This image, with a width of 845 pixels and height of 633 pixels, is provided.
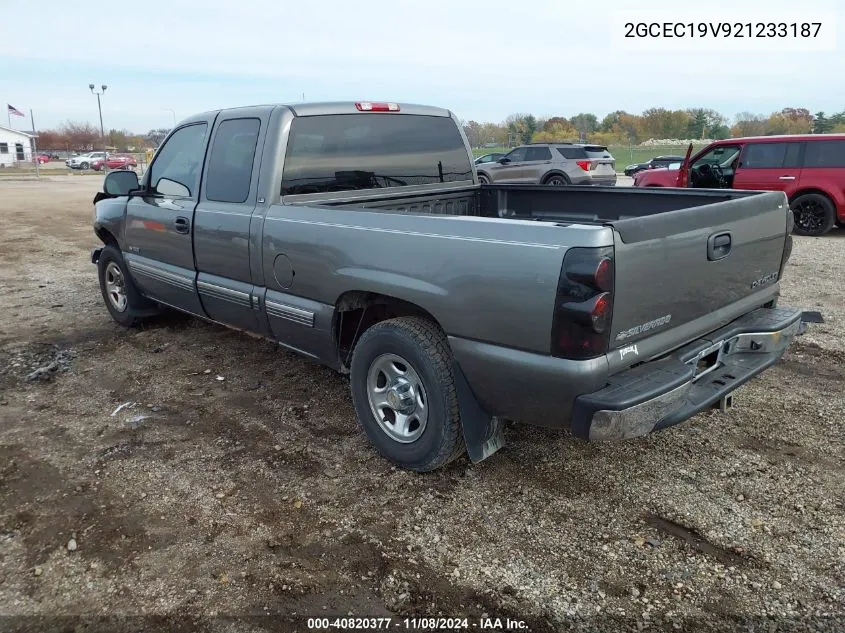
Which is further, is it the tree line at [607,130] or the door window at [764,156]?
the tree line at [607,130]

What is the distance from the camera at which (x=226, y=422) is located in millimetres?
4086

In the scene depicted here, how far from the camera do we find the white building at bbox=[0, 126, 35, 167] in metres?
63.8

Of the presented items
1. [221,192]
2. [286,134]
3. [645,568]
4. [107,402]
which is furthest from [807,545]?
[107,402]

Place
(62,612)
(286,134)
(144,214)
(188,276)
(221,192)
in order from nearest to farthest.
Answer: (62,612) → (286,134) → (221,192) → (188,276) → (144,214)

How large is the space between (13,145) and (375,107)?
255ft

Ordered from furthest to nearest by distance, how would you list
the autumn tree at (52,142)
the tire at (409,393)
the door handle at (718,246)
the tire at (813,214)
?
the autumn tree at (52,142), the tire at (813,214), the tire at (409,393), the door handle at (718,246)

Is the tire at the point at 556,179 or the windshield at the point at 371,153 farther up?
the windshield at the point at 371,153

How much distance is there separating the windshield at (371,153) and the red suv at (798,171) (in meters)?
8.79

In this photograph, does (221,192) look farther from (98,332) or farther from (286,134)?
(98,332)

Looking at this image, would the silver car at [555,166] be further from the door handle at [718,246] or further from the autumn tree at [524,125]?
the autumn tree at [524,125]

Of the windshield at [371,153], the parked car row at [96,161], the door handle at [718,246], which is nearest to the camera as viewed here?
the door handle at [718,246]

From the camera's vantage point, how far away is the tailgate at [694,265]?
2621 mm

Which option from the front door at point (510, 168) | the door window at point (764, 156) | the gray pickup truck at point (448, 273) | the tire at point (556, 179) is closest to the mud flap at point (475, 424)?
the gray pickup truck at point (448, 273)

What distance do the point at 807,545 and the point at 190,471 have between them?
298 cm
